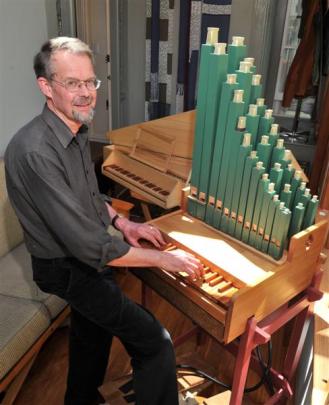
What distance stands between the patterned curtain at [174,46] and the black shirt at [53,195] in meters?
2.73

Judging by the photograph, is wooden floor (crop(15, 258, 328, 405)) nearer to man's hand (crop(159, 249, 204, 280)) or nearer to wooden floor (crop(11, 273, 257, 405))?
wooden floor (crop(11, 273, 257, 405))

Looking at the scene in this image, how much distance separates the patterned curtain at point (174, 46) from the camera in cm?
360

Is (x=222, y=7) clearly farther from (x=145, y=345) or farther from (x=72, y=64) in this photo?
(x=145, y=345)

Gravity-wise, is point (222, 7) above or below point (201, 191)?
above

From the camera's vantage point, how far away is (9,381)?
Answer: 5.55ft

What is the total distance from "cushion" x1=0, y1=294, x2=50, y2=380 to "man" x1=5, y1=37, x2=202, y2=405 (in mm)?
400

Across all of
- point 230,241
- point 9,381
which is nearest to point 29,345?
point 9,381

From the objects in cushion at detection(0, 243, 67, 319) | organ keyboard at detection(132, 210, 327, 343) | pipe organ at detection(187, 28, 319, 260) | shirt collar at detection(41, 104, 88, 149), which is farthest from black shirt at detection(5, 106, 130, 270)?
cushion at detection(0, 243, 67, 319)

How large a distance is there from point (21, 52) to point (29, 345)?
6.23ft

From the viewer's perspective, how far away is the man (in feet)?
4.15

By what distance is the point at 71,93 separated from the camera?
4.38ft

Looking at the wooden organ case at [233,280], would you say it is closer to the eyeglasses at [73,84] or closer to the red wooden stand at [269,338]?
the red wooden stand at [269,338]

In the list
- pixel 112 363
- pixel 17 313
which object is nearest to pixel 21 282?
pixel 17 313

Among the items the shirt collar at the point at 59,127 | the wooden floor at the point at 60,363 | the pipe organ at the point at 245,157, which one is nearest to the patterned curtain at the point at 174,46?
the wooden floor at the point at 60,363
